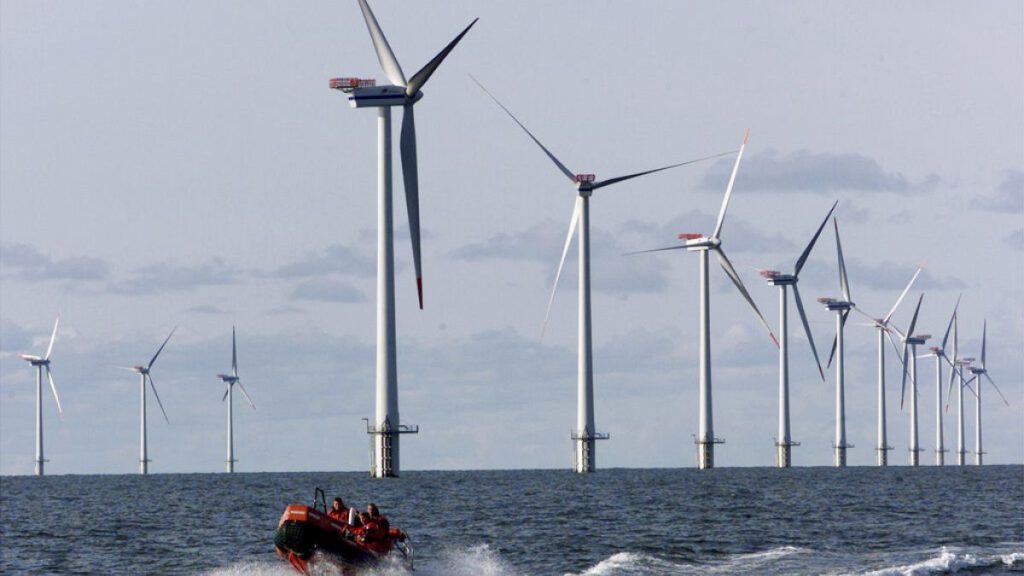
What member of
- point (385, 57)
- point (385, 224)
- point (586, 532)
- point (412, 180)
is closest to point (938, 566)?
point (586, 532)

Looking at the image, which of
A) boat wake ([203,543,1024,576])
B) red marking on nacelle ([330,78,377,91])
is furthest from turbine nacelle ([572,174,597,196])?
boat wake ([203,543,1024,576])

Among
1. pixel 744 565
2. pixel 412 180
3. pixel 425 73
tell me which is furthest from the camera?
pixel 425 73

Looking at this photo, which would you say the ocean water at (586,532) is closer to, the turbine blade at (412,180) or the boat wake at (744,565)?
the boat wake at (744,565)

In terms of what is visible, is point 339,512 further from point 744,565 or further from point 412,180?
point 412,180

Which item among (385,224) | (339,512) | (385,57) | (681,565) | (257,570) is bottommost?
(681,565)

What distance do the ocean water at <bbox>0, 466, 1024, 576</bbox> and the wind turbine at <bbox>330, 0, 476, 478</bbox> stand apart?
1157cm

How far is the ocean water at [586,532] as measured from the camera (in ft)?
238

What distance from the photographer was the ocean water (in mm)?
72688

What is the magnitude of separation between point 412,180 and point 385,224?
26.3 meters

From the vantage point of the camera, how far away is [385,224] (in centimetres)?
15362

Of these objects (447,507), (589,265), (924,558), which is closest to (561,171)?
(589,265)

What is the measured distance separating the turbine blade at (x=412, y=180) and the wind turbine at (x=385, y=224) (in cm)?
759

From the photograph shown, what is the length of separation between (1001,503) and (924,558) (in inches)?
1967

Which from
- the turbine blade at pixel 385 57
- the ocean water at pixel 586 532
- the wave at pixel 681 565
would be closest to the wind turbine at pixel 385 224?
the turbine blade at pixel 385 57
